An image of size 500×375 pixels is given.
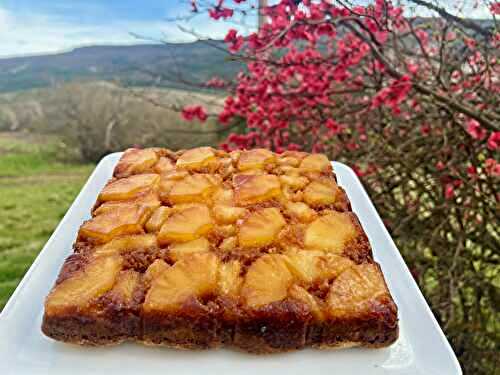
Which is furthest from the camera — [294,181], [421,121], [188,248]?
[421,121]

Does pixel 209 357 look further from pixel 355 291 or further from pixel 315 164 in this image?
pixel 315 164

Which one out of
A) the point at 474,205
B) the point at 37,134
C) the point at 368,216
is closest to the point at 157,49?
the point at 37,134

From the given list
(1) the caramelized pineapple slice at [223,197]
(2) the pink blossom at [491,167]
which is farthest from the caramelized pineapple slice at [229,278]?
(2) the pink blossom at [491,167]

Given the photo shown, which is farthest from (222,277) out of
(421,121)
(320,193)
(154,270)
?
(421,121)

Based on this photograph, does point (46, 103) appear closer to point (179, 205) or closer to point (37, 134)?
point (37, 134)

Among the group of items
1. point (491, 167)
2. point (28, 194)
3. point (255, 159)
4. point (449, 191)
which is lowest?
point (28, 194)

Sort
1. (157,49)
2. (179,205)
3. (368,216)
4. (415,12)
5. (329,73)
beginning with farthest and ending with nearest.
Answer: (157,49), (329,73), (415,12), (368,216), (179,205)

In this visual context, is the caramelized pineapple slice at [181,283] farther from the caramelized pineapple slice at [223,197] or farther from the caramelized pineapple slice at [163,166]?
the caramelized pineapple slice at [163,166]
